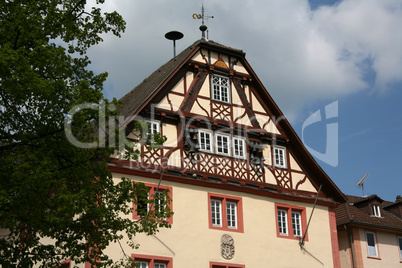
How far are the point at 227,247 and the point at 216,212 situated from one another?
59.6 inches

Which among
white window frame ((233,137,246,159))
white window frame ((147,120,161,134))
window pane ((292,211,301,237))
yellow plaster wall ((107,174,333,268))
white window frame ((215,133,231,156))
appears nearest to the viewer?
yellow plaster wall ((107,174,333,268))

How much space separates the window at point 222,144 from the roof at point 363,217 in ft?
28.5

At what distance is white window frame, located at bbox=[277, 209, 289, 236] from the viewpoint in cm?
2730

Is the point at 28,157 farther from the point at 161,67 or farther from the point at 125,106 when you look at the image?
the point at 161,67

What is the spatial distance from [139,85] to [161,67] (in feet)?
4.62

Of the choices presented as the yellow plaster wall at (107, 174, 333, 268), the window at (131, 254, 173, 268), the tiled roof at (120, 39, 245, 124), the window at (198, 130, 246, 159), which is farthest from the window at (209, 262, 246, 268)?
the tiled roof at (120, 39, 245, 124)

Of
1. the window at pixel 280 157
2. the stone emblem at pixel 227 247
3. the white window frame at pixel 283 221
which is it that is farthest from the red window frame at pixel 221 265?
the window at pixel 280 157

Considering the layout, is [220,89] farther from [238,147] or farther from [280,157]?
[280,157]

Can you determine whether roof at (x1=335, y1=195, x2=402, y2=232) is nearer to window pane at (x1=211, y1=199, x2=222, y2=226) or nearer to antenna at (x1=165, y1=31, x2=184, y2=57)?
window pane at (x1=211, y1=199, x2=222, y2=226)

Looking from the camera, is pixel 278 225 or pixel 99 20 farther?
pixel 278 225

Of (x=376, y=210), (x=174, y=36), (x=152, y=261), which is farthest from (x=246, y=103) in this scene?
(x=376, y=210)

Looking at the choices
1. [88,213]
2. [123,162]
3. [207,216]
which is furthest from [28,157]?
[207,216]

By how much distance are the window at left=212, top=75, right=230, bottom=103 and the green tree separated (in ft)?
34.8

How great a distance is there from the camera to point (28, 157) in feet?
51.7
